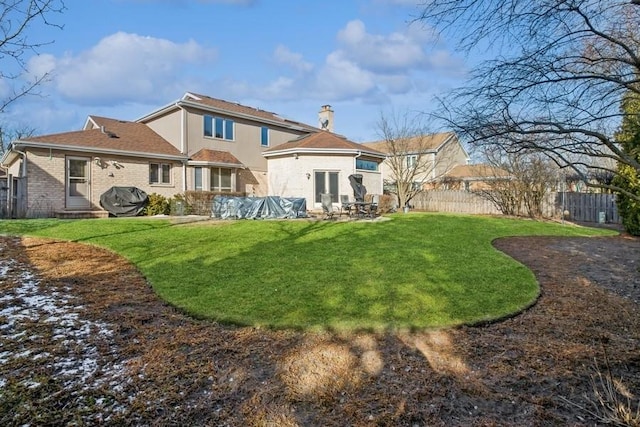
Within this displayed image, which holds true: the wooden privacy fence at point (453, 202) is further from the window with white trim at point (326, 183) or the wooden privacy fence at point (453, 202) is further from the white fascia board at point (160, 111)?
the white fascia board at point (160, 111)

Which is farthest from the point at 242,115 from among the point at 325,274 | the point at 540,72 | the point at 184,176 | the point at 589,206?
the point at 540,72

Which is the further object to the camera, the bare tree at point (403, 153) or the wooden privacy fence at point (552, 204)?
the bare tree at point (403, 153)

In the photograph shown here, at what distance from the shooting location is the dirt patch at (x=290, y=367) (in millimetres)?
2592

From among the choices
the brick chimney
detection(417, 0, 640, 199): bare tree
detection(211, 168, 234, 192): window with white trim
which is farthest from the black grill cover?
detection(417, 0, 640, 199): bare tree

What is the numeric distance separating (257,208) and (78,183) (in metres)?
8.84

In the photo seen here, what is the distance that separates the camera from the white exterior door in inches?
651

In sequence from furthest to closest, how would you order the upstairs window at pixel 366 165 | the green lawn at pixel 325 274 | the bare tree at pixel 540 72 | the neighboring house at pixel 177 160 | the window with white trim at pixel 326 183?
1. the upstairs window at pixel 366 165
2. the window with white trim at pixel 326 183
3. the neighboring house at pixel 177 160
4. the green lawn at pixel 325 274
5. the bare tree at pixel 540 72

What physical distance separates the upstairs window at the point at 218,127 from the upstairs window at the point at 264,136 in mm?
2161

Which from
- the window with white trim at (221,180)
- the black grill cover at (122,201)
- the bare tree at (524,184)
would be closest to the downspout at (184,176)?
the window with white trim at (221,180)

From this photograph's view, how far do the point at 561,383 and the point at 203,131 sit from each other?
2082cm

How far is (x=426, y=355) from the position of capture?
3484 millimetres

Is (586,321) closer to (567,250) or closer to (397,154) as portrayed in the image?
(567,250)

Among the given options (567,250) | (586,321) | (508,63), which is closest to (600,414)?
(586,321)

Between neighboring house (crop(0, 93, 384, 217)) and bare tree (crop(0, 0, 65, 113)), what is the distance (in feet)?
39.0
